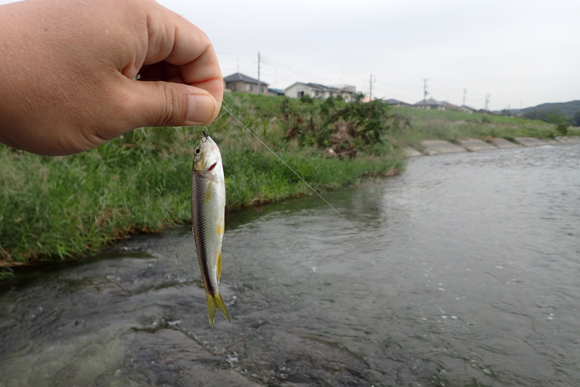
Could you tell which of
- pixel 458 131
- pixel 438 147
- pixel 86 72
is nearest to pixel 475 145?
pixel 458 131

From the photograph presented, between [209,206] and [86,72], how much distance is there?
2.20ft

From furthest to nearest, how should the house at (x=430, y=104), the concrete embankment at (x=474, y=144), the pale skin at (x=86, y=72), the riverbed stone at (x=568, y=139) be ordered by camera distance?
the house at (x=430, y=104)
the riverbed stone at (x=568, y=139)
the concrete embankment at (x=474, y=144)
the pale skin at (x=86, y=72)

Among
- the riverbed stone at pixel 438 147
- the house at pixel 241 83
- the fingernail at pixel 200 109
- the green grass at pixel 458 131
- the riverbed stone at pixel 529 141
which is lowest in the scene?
the riverbed stone at pixel 438 147

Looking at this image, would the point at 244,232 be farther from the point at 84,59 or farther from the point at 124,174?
the point at 84,59

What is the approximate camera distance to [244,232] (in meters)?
6.65

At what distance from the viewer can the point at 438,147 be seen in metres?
23.6

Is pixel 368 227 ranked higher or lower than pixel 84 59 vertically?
lower

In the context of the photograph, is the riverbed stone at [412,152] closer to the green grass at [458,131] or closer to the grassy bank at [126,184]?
the green grass at [458,131]

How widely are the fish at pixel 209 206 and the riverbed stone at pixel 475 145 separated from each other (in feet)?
81.8

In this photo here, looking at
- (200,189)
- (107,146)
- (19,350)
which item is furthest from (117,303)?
(107,146)

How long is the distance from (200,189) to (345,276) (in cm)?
355

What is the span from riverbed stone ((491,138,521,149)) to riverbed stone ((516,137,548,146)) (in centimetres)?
63

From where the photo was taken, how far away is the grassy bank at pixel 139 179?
5.24 meters

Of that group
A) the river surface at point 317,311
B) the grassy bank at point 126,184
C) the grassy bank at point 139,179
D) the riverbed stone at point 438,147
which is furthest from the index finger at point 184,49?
the riverbed stone at point 438,147
